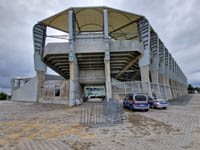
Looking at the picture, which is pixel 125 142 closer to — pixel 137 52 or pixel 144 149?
pixel 144 149

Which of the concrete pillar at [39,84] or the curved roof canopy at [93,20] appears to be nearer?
the curved roof canopy at [93,20]

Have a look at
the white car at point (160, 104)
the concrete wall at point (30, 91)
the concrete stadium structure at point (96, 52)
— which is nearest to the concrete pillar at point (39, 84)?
the concrete stadium structure at point (96, 52)

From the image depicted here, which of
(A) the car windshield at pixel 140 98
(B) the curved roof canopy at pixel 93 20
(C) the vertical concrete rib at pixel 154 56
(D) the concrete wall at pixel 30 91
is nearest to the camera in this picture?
(A) the car windshield at pixel 140 98

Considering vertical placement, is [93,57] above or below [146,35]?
below

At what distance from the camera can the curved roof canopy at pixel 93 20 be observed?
60.0 ft

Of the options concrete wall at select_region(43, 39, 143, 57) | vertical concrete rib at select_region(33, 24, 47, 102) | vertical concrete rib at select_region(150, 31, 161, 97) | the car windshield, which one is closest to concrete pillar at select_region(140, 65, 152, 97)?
concrete wall at select_region(43, 39, 143, 57)

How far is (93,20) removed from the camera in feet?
72.0

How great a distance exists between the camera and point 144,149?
3.46 metres

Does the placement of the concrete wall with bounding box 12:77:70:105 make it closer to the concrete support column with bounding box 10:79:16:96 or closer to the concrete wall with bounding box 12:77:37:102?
the concrete wall with bounding box 12:77:37:102

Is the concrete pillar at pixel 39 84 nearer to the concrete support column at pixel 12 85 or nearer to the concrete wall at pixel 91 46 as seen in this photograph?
the concrete wall at pixel 91 46

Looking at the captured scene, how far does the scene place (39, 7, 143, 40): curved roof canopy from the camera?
18297mm

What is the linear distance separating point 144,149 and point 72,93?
13.4 m

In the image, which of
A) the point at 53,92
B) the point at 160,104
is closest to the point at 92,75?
the point at 53,92

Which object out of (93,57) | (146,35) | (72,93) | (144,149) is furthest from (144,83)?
(144,149)
